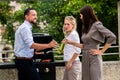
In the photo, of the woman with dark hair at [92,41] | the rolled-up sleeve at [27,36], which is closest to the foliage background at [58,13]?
the rolled-up sleeve at [27,36]

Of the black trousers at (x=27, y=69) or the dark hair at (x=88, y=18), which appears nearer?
the dark hair at (x=88, y=18)

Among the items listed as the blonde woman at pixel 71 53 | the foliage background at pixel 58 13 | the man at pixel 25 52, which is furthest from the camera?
the foliage background at pixel 58 13

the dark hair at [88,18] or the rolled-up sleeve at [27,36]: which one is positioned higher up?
the dark hair at [88,18]

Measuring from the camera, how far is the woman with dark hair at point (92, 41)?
5773 mm

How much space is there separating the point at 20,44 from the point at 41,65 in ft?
4.31

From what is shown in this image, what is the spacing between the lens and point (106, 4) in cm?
2231

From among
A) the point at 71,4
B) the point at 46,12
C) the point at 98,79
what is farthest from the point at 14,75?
the point at 46,12

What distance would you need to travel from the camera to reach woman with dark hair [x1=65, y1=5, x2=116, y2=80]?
18.9 feet

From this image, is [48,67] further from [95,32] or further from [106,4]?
[106,4]

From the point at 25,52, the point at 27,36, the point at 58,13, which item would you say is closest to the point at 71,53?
the point at 25,52

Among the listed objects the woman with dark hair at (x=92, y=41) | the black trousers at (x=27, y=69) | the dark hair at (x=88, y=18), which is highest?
the dark hair at (x=88, y=18)

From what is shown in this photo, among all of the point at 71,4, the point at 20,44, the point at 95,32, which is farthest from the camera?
the point at 71,4

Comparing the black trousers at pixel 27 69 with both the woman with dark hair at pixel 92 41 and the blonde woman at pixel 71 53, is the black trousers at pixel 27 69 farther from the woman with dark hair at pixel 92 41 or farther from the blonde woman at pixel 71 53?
the woman with dark hair at pixel 92 41

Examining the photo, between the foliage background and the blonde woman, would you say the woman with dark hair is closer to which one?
the blonde woman
